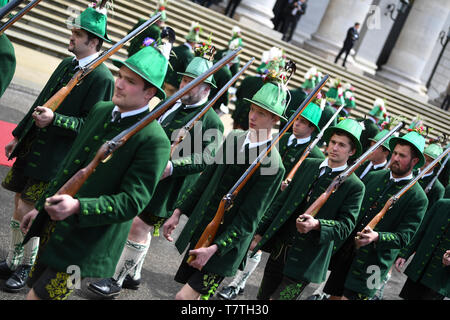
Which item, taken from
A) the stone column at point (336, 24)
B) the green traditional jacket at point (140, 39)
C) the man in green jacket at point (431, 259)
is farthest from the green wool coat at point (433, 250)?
the stone column at point (336, 24)

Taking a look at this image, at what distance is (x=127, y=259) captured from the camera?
501cm

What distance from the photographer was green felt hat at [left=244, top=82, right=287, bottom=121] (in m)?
4.09

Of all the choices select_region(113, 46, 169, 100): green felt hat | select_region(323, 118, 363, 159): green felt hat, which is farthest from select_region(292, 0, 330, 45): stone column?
select_region(113, 46, 169, 100): green felt hat

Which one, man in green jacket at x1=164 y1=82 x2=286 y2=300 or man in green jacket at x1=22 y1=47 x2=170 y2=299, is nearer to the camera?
man in green jacket at x1=22 y1=47 x2=170 y2=299

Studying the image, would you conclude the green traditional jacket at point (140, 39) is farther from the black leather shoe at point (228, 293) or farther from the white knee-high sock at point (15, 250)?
the white knee-high sock at point (15, 250)

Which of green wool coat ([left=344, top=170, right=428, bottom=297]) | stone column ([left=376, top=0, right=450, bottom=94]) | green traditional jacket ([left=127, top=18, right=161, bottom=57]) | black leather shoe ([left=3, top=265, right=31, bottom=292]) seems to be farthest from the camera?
stone column ([left=376, top=0, right=450, bottom=94])

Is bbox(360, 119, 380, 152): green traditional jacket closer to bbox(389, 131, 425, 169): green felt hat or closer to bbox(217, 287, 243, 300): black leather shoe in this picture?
bbox(389, 131, 425, 169): green felt hat

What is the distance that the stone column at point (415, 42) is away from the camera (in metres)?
25.7

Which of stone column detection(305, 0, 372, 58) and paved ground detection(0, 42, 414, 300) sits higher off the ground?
stone column detection(305, 0, 372, 58)

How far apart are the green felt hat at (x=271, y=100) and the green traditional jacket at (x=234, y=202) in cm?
26

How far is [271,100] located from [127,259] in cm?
189

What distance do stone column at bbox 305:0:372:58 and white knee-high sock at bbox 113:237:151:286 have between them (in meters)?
20.0

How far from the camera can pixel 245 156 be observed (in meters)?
4.13

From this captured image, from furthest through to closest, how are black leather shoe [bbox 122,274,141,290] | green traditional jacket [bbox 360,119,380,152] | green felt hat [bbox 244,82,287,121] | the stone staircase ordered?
the stone staircase → green traditional jacket [bbox 360,119,380,152] → black leather shoe [bbox 122,274,141,290] → green felt hat [bbox 244,82,287,121]
